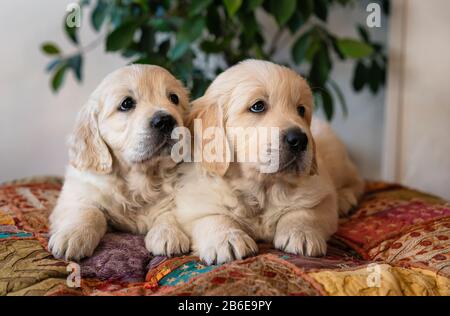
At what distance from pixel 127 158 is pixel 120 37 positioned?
117cm

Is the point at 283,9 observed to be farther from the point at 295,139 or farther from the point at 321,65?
the point at 295,139

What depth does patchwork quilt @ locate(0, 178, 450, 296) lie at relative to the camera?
154cm

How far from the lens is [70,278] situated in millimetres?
1710

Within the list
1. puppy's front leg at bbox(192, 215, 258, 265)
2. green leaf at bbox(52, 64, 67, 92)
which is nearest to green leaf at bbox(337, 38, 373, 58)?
puppy's front leg at bbox(192, 215, 258, 265)

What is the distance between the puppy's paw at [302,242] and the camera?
73.1 inches

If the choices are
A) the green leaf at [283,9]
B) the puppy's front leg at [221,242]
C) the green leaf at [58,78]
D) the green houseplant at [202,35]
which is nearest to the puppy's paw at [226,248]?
the puppy's front leg at [221,242]

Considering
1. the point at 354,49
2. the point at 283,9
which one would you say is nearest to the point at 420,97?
the point at 354,49

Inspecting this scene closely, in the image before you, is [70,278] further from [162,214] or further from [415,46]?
[415,46]

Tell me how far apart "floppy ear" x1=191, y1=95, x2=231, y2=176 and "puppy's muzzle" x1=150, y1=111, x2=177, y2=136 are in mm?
127

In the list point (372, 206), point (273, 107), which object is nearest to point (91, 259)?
point (273, 107)

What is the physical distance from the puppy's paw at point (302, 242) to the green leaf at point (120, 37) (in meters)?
1.63

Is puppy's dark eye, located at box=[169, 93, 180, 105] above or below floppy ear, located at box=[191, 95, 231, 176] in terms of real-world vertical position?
above

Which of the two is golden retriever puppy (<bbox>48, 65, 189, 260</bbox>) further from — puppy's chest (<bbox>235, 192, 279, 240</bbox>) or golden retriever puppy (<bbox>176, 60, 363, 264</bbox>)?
puppy's chest (<bbox>235, 192, 279, 240</bbox>)

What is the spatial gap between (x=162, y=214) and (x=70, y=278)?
22.1 inches
